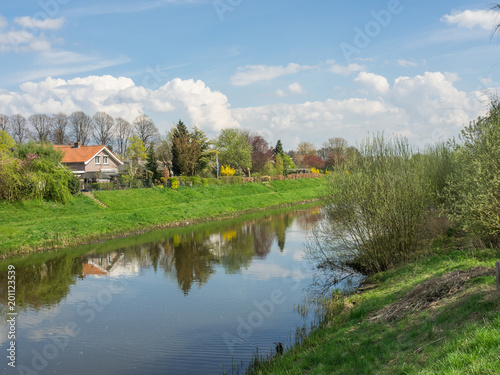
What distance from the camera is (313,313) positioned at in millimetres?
13594

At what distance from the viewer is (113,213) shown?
110 ft

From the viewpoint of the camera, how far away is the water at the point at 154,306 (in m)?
11.0

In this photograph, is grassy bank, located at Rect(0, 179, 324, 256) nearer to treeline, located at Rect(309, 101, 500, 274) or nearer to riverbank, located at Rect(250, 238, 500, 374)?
treeline, located at Rect(309, 101, 500, 274)

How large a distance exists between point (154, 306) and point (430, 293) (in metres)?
9.41

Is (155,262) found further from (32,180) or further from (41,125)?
(41,125)

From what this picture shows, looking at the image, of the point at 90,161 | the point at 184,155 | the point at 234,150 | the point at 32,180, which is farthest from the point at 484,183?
the point at 234,150

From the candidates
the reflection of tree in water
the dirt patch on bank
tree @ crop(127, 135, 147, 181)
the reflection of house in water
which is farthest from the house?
the dirt patch on bank

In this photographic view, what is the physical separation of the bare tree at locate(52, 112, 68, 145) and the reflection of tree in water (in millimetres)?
71550

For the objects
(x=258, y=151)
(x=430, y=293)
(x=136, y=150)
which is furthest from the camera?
(x=258, y=151)

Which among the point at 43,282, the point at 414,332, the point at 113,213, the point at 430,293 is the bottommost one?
the point at 43,282

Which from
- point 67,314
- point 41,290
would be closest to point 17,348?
point 67,314

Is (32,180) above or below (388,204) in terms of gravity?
above

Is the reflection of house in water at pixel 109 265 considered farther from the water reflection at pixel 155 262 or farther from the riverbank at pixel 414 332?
the riverbank at pixel 414 332

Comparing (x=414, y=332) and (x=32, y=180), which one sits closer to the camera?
(x=414, y=332)
